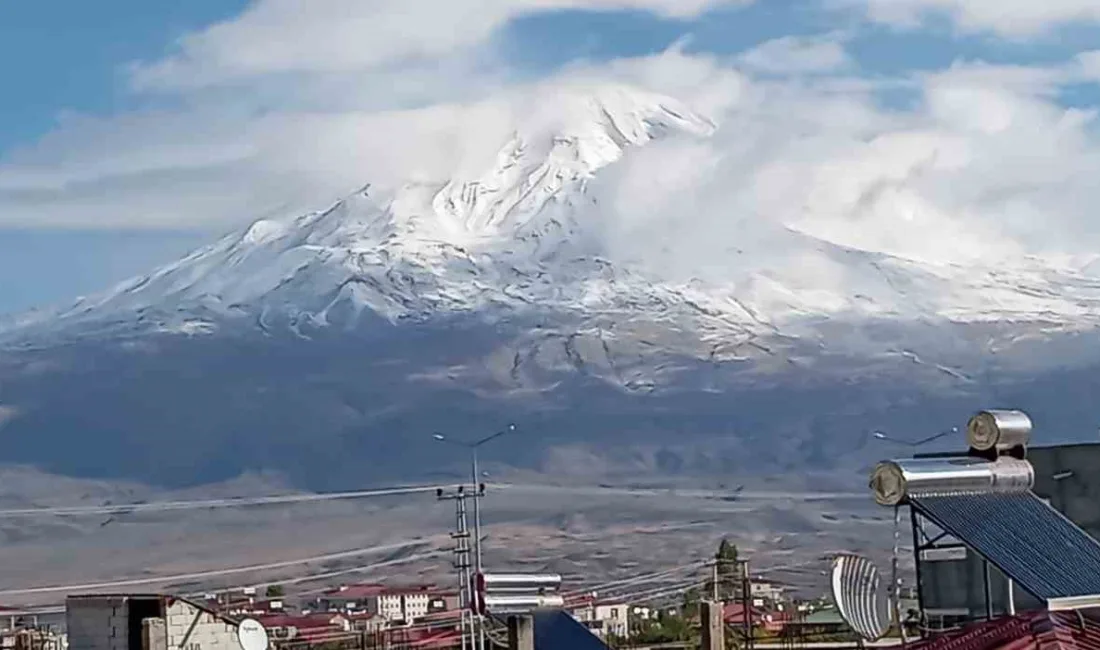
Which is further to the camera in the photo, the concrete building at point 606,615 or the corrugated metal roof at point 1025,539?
the concrete building at point 606,615

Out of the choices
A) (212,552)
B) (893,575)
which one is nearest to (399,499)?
(212,552)

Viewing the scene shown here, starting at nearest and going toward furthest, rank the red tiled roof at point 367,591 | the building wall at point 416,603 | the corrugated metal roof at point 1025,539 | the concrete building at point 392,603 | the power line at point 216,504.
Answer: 1. the corrugated metal roof at point 1025,539
2. the concrete building at point 392,603
3. the building wall at point 416,603
4. the red tiled roof at point 367,591
5. the power line at point 216,504

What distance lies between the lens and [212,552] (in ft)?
563

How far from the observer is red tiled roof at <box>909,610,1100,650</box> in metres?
10.0

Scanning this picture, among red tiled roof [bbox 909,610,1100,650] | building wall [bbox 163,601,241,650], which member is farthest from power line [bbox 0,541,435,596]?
red tiled roof [bbox 909,610,1100,650]

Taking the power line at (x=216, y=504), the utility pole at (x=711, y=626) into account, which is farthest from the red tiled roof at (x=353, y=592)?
the utility pole at (x=711, y=626)

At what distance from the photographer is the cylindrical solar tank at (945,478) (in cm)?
1157

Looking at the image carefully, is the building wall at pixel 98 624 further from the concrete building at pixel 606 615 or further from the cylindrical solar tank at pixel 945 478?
the concrete building at pixel 606 615

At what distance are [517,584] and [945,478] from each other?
5.39 metres

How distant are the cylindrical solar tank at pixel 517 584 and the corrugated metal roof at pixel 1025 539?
4.94 meters

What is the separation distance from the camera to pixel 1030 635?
10102 millimetres

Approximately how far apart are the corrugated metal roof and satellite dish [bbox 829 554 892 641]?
156 cm

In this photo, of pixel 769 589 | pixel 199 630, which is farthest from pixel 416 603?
pixel 199 630

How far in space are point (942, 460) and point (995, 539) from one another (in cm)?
80
